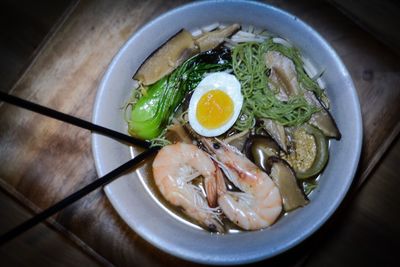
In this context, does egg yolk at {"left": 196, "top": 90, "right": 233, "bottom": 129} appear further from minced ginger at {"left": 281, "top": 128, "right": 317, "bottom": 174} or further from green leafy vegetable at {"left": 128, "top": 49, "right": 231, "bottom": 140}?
minced ginger at {"left": 281, "top": 128, "right": 317, "bottom": 174}

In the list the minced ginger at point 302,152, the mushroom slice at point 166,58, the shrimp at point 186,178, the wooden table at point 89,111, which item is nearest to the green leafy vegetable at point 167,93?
the mushroom slice at point 166,58

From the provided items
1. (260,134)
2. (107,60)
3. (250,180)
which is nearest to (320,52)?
(260,134)

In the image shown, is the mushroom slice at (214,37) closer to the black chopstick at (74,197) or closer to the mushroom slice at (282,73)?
the mushroom slice at (282,73)

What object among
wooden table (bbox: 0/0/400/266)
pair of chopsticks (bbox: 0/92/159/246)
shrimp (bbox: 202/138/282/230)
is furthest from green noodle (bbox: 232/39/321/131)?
pair of chopsticks (bbox: 0/92/159/246)

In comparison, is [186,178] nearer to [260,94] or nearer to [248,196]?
[248,196]

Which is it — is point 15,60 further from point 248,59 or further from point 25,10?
point 248,59

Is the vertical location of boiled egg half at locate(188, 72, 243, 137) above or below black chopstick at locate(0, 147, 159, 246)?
above

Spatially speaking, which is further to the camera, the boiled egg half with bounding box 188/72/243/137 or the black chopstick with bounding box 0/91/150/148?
the boiled egg half with bounding box 188/72/243/137

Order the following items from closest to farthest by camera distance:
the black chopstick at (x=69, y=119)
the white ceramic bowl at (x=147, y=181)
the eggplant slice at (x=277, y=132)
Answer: the black chopstick at (x=69, y=119), the white ceramic bowl at (x=147, y=181), the eggplant slice at (x=277, y=132)

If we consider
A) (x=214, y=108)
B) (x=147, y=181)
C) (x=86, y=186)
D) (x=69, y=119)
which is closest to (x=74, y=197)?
(x=86, y=186)
